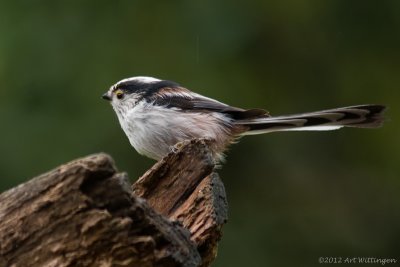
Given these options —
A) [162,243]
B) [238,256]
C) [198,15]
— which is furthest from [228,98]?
[162,243]

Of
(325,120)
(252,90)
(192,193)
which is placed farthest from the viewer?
(252,90)

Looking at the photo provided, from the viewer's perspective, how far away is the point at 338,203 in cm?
1135

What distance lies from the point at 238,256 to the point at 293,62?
2846 mm

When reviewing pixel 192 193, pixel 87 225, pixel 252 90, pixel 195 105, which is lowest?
pixel 252 90

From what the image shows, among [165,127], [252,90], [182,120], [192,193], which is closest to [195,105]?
[182,120]

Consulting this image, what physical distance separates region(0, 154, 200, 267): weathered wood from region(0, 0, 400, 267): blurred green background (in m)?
5.70

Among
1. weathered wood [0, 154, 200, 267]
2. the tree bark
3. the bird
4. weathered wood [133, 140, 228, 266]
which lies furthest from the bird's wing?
weathered wood [0, 154, 200, 267]

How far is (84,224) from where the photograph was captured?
392cm

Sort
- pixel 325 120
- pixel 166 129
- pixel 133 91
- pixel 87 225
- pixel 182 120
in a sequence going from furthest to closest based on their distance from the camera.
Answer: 1. pixel 133 91
2. pixel 182 120
3. pixel 166 129
4. pixel 325 120
5. pixel 87 225

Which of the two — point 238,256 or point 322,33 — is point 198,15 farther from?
point 238,256

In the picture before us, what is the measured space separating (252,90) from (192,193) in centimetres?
609

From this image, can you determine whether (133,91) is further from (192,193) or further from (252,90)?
(252,90)

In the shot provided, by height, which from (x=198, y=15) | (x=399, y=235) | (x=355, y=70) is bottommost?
(x=399, y=235)

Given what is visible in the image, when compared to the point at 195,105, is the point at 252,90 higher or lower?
lower
